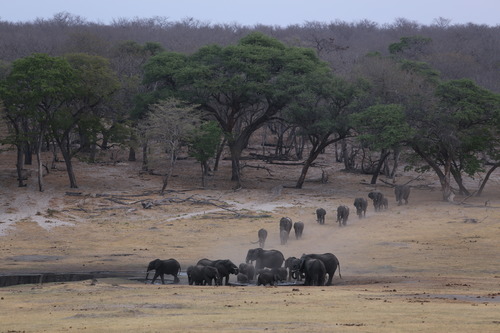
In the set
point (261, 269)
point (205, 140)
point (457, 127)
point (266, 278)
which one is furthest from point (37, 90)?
point (266, 278)

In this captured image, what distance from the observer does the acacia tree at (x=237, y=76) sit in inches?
2165

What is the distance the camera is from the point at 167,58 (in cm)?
5809

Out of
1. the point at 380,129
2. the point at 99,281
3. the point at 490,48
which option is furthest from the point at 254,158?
the point at 490,48

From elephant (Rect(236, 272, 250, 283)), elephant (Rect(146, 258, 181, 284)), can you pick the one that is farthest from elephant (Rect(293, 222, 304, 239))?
elephant (Rect(146, 258, 181, 284))

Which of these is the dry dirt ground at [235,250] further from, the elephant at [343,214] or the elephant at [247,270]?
the elephant at [247,270]

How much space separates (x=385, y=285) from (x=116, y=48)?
61.6 m

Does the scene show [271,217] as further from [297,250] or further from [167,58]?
[167,58]

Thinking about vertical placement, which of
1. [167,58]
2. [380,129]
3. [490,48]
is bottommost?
[380,129]

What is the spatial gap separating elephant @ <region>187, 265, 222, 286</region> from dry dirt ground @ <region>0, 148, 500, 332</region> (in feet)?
1.74

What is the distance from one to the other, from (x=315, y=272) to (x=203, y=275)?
337cm

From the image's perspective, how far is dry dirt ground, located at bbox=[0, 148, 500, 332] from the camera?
49.5 feet

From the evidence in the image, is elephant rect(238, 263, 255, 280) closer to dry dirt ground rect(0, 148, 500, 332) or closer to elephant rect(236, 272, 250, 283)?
elephant rect(236, 272, 250, 283)

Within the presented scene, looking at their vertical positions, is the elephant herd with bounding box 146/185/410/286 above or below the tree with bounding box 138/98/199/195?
below

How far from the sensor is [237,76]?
54.9m
